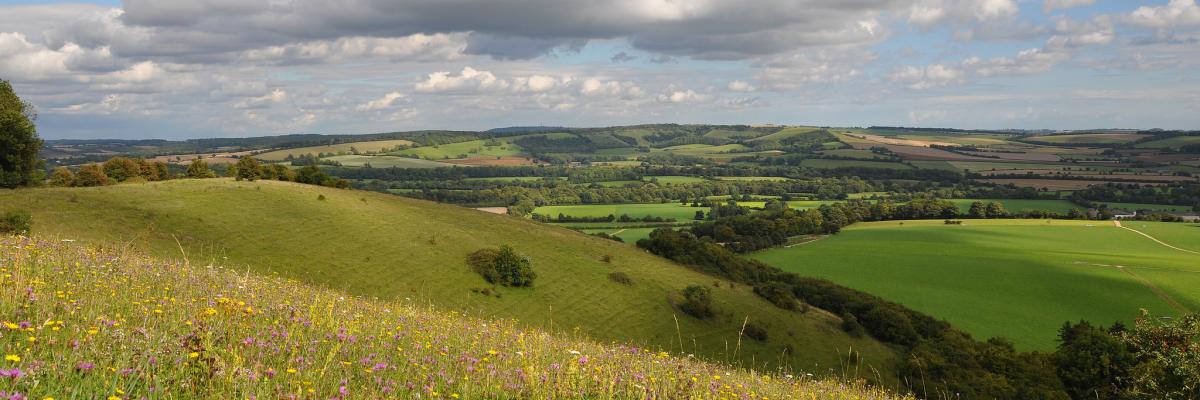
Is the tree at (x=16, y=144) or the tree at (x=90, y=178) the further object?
the tree at (x=90, y=178)

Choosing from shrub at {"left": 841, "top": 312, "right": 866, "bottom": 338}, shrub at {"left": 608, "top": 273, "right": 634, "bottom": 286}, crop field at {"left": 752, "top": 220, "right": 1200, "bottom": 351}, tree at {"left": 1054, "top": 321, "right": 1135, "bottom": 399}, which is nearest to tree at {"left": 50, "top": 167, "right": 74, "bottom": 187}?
shrub at {"left": 608, "top": 273, "right": 634, "bottom": 286}

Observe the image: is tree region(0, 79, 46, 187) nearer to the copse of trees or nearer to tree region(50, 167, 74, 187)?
tree region(50, 167, 74, 187)

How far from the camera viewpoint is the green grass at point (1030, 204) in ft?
547

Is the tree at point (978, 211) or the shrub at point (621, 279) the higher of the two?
the shrub at point (621, 279)

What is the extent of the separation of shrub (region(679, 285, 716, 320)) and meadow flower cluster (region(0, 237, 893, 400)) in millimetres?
45366

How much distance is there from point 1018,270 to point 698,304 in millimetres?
70678

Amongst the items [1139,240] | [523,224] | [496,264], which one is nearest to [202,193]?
[496,264]

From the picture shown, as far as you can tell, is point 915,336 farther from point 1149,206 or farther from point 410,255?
point 1149,206

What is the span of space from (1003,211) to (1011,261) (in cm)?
7019

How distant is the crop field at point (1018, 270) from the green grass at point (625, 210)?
45.4m

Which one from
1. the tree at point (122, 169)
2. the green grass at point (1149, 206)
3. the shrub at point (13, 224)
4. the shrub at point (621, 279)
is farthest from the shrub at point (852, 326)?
the green grass at point (1149, 206)

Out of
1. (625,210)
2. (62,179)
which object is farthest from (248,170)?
(625,210)

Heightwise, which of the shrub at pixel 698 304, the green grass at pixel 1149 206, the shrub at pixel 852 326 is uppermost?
the shrub at pixel 698 304

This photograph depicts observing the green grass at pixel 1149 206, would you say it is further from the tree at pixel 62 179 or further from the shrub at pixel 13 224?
the tree at pixel 62 179
